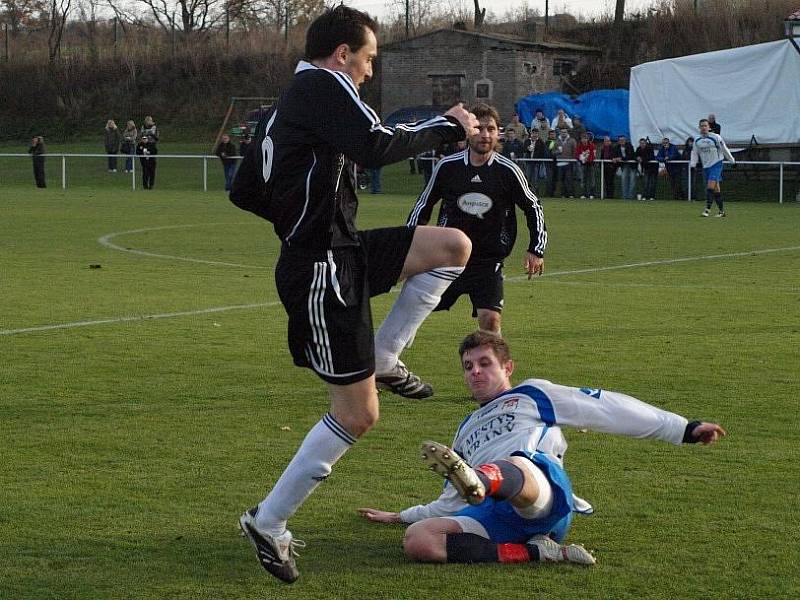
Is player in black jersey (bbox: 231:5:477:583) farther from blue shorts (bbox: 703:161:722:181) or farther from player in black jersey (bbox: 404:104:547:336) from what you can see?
blue shorts (bbox: 703:161:722:181)

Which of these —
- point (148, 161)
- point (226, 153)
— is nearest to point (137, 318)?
point (226, 153)

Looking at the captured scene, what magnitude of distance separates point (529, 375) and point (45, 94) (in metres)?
Answer: 61.6

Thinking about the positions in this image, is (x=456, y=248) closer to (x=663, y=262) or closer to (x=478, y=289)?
(x=478, y=289)

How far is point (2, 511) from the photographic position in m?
5.34

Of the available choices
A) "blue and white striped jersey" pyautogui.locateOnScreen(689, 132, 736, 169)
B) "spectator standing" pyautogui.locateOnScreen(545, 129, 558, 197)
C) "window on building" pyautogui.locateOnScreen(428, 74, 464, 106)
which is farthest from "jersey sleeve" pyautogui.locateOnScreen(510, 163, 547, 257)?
"window on building" pyautogui.locateOnScreen(428, 74, 464, 106)

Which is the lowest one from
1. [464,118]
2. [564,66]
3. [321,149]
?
[321,149]

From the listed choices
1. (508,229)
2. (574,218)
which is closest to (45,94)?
(574,218)

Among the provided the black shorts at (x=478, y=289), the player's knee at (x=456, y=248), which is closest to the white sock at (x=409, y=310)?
the player's knee at (x=456, y=248)

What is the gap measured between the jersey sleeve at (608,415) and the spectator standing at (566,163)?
3070 cm

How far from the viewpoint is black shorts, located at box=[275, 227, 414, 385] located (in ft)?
15.3

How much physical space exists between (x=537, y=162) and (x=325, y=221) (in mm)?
31962

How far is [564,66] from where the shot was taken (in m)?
54.4

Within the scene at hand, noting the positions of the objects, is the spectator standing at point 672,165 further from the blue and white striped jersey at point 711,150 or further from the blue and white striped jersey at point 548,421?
the blue and white striped jersey at point 548,421

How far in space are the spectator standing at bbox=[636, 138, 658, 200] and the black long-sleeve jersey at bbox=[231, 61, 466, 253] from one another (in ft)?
96.4
